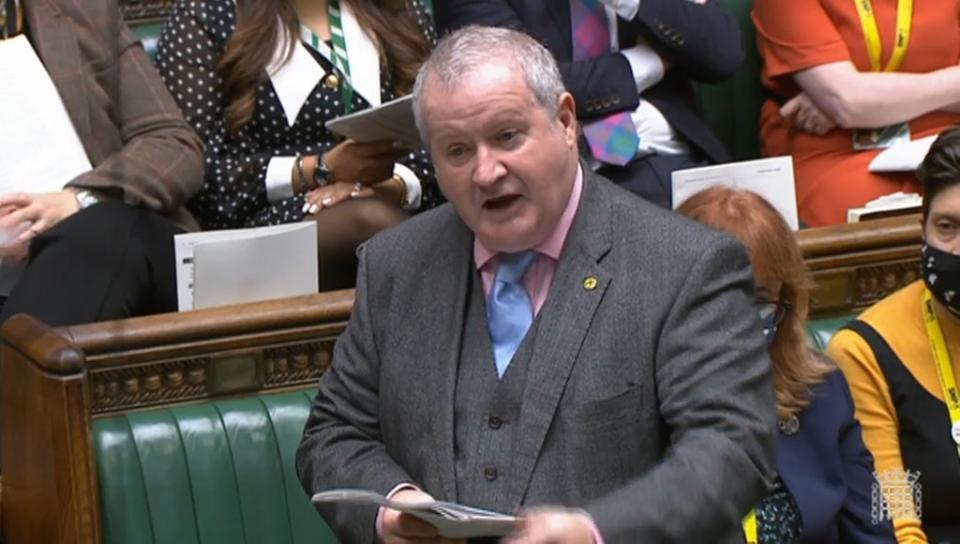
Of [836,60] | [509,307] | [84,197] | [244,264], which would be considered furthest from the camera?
[836,60]

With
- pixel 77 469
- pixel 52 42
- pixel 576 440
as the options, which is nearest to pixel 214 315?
pixel 77 469

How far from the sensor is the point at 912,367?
298cm

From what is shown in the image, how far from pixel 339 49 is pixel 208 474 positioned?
99cm

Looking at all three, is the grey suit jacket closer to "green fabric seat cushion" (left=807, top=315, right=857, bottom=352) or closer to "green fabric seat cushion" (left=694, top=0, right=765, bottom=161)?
"green fabric seat cushion" (left=807, top=315, right=857, bottom=352)

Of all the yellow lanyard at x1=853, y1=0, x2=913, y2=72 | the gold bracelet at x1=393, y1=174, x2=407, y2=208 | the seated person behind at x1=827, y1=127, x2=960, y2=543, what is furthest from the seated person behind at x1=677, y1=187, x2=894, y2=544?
the yellow lanyard at x1=853, y1=0, x2=913, y2=72

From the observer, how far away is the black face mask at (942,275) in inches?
114

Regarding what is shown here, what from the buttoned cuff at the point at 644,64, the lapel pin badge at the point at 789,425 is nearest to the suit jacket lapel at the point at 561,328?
the lapel pin badge at the point at 789,425

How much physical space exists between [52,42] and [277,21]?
43cm

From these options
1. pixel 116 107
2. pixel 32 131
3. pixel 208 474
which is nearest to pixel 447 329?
pixel 208 474

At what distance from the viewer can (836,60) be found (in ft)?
13.3

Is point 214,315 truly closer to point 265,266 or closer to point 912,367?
point 265,266

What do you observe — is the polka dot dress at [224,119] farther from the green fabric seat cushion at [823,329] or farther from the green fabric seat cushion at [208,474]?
the green fabric seat cushion at [823,329]

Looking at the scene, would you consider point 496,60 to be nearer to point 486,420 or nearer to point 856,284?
point 486,420

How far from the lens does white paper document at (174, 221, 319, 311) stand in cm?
308
